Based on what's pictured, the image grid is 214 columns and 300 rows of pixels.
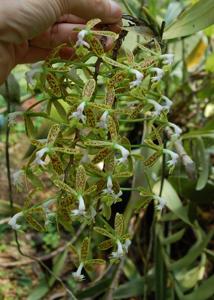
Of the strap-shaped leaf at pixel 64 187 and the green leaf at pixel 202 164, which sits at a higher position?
the strap-shaped leaf at pixel 64 187

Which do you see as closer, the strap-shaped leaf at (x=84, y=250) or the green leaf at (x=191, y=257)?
the strap-shaped leaf at (x=84, y=250)

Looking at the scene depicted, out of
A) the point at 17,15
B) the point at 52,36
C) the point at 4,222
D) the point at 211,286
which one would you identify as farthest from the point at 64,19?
the point at 4,222

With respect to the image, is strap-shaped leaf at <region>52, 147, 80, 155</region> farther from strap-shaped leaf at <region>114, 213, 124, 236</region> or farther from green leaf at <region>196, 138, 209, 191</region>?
green leaf at <region>196, 138, 209, 191</region>

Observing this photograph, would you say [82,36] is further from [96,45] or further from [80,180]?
[80,180]

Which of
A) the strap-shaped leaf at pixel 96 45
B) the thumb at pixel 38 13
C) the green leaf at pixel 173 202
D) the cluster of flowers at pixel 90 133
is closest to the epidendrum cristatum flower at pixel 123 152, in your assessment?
the cluster of flowers at pixel 90 133

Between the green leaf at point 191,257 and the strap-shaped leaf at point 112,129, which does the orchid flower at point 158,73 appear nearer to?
the strap-shaped leaf at point 112,129

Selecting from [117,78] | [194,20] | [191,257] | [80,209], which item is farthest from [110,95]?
[191,257]
